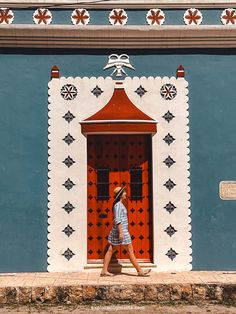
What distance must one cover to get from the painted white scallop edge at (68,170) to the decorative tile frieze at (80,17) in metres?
1.00

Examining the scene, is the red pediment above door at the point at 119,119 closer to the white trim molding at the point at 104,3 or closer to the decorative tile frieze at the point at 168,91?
the decorative tile frieze at the point at 168,91

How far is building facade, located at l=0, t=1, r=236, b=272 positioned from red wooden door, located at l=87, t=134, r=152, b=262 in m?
0.02

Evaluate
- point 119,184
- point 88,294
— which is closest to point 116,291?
point 88,294

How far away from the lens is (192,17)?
905cm

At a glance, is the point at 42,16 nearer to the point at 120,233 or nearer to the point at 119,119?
the point at 119,119

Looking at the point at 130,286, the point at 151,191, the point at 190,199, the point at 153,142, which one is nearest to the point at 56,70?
the point at 153,142

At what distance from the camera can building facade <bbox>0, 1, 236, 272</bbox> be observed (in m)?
8.73

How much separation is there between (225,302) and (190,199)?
1.96 meters

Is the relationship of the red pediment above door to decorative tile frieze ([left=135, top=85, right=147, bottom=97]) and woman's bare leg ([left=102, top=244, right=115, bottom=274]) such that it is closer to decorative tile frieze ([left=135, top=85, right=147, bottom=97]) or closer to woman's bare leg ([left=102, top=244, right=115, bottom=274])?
decorative tile frieze ([left=135, top=85, right=147, bottom=97])

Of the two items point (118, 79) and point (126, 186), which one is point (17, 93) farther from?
point (126, 186)

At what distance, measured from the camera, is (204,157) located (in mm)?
8906

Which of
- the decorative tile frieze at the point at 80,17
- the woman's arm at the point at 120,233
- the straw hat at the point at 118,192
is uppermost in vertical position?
the decorative tile frieze at the point at 80,17

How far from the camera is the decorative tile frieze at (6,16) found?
29.5ft

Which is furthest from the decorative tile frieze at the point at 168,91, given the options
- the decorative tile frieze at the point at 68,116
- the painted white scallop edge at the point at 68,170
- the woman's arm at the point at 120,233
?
the woman's arm at the point at 120,233
